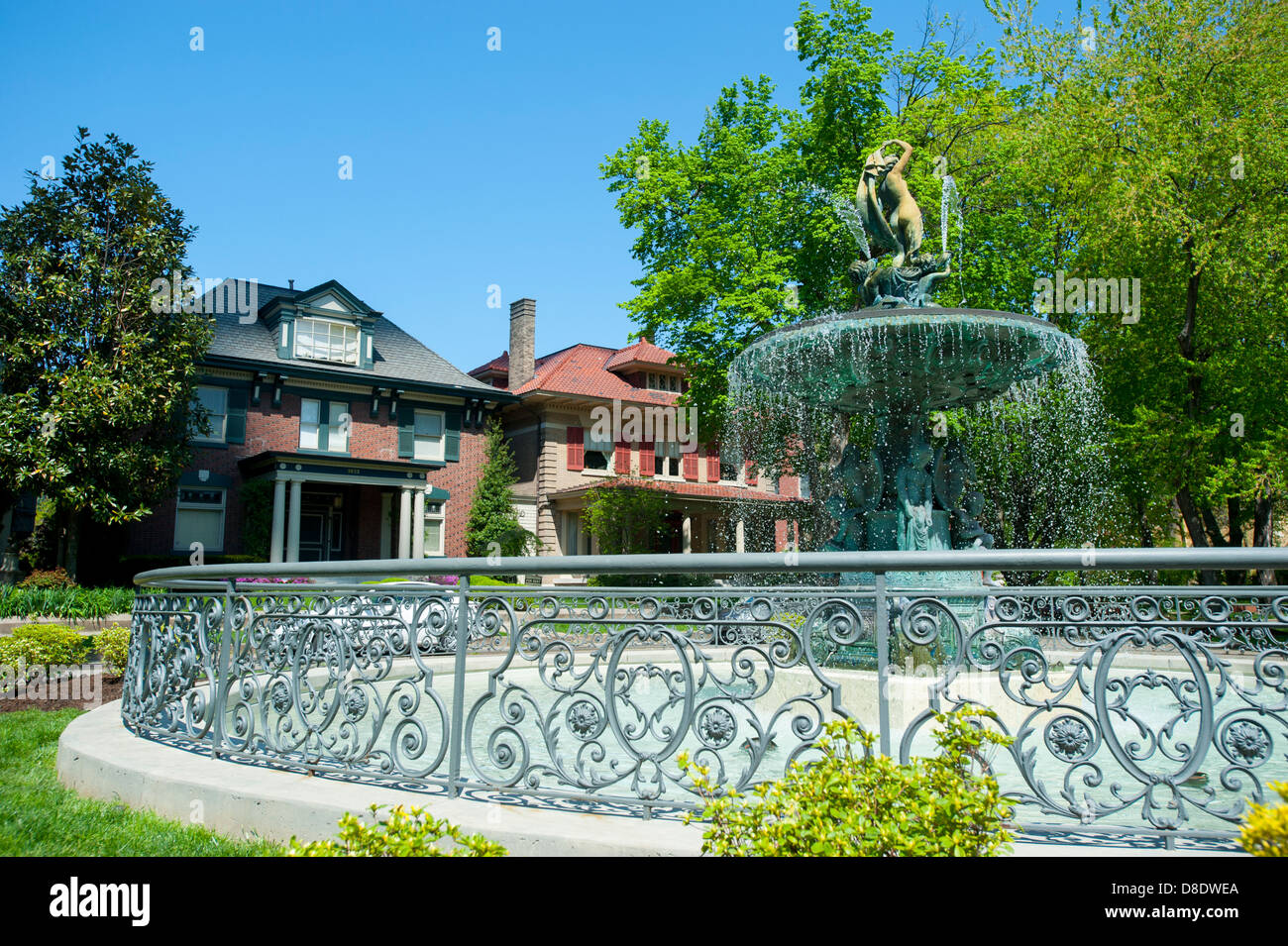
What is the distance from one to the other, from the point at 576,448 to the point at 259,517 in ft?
43.0

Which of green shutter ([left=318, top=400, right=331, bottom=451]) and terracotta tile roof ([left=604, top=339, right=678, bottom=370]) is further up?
terracotta tile roof ([left=604, top=339, right=678, bottom=370])

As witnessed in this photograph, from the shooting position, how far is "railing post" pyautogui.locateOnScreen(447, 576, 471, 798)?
418 cm

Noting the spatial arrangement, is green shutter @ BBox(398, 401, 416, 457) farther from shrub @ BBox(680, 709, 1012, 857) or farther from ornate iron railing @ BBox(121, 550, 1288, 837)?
shrub @ BBox(680, 709, 1012, 857)

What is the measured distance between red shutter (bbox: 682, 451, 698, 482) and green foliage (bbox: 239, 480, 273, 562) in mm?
17722

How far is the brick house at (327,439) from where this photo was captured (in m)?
30.2

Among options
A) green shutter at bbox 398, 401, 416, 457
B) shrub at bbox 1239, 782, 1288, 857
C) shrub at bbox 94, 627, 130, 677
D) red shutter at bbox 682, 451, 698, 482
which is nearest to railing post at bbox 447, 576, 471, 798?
shrub at bbox 1239, 782, 1288, 857

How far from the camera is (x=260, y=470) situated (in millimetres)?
30531

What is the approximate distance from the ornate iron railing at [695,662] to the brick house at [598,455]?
1122 inches

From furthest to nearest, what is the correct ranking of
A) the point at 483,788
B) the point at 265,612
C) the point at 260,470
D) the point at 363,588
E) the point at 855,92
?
the point at 260,470
the point at 855,92
the point at 265,612
the point at 363,588
the point at 483,788

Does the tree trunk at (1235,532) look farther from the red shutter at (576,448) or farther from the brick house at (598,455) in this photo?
the red shutter at (576,448)

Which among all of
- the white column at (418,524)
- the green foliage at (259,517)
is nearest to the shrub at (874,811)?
the green foliage at (259,517)
